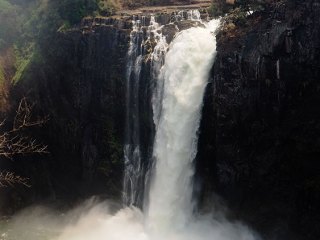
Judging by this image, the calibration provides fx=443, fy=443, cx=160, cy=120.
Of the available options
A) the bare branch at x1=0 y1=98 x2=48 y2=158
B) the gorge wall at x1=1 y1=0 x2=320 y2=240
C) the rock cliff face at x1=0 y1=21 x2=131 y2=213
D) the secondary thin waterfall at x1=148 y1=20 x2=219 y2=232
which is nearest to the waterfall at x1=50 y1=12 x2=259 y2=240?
the secondary thin waterfall at x1=148 y1=20 x2=219 y2=232

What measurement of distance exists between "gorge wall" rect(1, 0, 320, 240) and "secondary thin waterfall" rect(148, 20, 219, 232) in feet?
2.15

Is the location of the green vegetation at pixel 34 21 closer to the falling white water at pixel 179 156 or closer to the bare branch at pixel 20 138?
the bare branch at pixel 20 138

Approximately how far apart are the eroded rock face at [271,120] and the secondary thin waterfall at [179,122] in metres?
0.96

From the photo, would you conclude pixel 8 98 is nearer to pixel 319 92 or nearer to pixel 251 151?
pixel 251 151

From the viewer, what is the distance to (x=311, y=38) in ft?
64.6

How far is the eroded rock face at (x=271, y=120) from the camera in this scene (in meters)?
20.1

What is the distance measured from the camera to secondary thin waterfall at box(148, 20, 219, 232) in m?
23.2

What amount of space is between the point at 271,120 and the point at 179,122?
492 cm

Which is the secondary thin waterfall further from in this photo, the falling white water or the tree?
the tree

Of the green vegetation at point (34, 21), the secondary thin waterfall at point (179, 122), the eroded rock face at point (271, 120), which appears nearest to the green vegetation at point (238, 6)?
the eroded rock face at point (271, 120)

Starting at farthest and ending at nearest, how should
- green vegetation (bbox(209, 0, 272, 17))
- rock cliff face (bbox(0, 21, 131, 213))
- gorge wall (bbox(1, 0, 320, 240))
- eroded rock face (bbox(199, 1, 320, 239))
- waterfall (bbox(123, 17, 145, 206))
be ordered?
rock cliff face (bbox(0, 21, 131, 213))
waterfall (bbox(123, 17, 145, 206))
green vegetation (bbox(209, 0, 272, 17))
gorge wall (bbox(1, 0, 320, 240))
eroded rock face (bbox(199, 1, 320, 239))

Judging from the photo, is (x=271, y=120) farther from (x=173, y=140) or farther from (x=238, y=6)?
(x=238, y=6)

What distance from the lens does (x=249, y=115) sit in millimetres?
21547

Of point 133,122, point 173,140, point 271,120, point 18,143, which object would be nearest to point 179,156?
point 173,140
